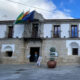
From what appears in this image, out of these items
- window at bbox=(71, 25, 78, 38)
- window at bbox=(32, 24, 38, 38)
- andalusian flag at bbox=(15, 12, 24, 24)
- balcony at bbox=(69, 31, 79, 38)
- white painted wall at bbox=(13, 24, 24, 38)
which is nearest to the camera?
balcony at bbox=(69, 31, 79, 38)

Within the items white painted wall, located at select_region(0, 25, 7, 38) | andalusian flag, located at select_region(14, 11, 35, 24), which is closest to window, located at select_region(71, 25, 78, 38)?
andalusian flag, located at select_region(14, 11, 35, 24)

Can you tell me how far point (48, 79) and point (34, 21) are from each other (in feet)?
39.2

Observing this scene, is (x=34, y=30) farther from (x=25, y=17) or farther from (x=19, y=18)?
(x=19, y=18)

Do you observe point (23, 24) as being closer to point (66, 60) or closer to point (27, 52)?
point (27, 52)

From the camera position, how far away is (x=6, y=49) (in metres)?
19.4

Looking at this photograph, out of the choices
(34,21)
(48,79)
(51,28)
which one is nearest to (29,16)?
(34,21)

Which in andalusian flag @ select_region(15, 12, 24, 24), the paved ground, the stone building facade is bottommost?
the paved ground

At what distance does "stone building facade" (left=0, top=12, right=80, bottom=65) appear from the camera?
17.8 meters

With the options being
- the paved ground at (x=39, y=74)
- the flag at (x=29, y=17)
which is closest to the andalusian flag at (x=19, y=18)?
the flag at (x=29, y=17)

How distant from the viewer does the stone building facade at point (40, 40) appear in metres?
17.8

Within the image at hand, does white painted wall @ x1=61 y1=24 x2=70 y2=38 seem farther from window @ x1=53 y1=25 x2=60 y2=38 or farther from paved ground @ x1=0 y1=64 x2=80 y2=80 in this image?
paved ground @ x1=0 y1=64 x2=80 y2=80

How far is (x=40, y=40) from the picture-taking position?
18.5 m

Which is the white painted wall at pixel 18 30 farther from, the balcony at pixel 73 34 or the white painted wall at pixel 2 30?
the balcony at pixel 73 34

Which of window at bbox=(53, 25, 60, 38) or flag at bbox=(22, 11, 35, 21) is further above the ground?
flag at bbox=(22, 11, 35, 21)
